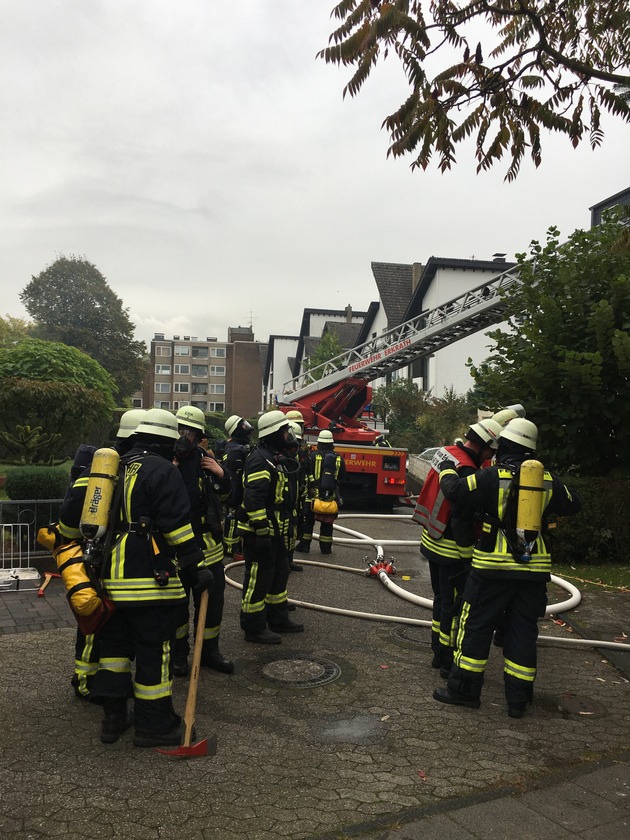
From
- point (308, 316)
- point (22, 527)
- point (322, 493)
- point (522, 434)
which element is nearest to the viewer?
point (522, 434)

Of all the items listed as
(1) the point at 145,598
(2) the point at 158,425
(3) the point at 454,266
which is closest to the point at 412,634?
(1) the point at 145,598

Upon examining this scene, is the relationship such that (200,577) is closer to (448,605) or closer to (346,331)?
(448,605)

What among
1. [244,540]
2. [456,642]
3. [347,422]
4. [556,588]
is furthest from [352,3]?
[347,422]

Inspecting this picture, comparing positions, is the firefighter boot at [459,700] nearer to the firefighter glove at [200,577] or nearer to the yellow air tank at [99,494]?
the firefighter glove at [200,577]

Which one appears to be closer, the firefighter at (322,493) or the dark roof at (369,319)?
the firefighter at (322,493)

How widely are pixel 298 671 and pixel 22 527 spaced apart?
14.6 feet

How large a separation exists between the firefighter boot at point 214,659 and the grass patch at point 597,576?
471 cm

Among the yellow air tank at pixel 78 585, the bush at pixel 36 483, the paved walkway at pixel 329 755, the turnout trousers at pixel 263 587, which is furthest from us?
the bush at pixel 36 483

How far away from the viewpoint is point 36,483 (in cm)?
812

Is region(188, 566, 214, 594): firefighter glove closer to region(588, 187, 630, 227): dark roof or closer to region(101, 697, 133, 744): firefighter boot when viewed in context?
region(101, 697, 133, 744): firefighter boot

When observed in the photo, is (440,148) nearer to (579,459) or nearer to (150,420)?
(150,420)

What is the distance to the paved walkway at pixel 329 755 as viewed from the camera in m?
3.00

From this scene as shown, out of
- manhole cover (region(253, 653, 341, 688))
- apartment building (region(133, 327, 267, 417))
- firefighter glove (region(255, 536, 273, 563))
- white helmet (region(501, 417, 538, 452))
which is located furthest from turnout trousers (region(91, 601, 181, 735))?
apartment building (region(133, 327, 267, 417))

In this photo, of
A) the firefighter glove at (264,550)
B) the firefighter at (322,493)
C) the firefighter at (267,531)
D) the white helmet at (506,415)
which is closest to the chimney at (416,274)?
the firefighter at (322,493)
